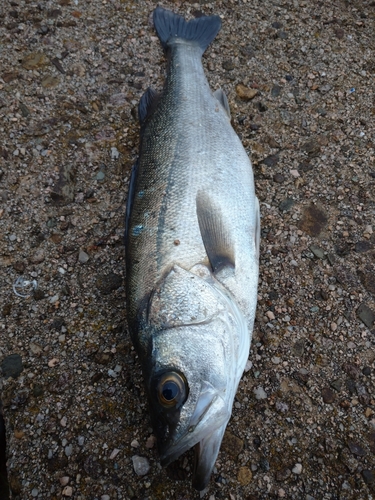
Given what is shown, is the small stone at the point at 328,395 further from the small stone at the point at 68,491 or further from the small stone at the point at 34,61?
A: the small stone at the point at 34,61

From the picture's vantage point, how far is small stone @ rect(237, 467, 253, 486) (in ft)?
7.49

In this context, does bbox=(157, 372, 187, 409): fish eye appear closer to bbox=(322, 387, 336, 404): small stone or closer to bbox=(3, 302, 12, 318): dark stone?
bbox=(322, 387, 336, 404): small stone

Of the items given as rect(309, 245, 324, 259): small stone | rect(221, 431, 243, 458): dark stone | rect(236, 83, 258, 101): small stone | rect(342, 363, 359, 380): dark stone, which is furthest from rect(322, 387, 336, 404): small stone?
rect(236, 83, 258, 101): small stone

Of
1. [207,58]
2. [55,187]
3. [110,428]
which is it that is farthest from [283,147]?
[110,428]

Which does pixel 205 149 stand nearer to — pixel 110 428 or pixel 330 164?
pixel 330 164

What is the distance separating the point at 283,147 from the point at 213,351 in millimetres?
1970

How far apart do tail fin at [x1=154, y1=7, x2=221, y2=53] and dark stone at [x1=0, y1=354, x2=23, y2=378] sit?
277 cm

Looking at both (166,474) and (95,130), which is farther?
(95,130)

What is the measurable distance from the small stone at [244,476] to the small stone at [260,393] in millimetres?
398

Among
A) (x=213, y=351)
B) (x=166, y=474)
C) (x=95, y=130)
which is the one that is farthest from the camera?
(x=95, y=130)

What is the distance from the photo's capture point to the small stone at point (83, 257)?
2.99 metres

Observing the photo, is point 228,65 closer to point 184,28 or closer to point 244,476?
point 184,28

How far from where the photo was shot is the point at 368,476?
2.26 m

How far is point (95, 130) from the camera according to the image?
3.50m
